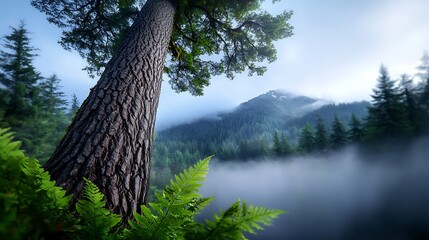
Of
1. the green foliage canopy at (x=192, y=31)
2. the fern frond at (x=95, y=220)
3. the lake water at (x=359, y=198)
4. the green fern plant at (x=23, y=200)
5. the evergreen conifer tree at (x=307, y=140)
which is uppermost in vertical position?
the green foliage canopy at (x=192, y=31)

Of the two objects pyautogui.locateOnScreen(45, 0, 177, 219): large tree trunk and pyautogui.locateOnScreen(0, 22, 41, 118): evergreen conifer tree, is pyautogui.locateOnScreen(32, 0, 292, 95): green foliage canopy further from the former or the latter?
pyautogui.locateOnScreen(0, 22, 41, 118): evergreen conifer tree

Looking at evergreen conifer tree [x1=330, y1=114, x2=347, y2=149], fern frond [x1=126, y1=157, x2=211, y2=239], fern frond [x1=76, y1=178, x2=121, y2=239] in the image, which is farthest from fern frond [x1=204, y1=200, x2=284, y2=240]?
evergreen conifer tree [x1=330, y1=114, x2=347, y2=149]

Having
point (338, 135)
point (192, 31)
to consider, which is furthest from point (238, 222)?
point (338, 135)

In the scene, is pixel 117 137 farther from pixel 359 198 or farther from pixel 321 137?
pixel 359 198

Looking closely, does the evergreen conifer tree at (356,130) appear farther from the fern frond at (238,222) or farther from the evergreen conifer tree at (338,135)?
the fern frond at (238,222)

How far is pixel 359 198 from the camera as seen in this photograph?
6316 centimetres

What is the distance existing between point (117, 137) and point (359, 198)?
3031 inches

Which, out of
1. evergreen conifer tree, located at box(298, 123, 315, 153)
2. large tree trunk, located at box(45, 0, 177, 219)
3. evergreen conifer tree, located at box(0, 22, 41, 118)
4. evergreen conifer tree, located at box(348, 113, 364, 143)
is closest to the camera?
large tree trunk, located at box(45, 0, 177, 219)

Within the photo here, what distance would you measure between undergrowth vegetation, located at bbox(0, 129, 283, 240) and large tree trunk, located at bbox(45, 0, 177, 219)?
0.60 metres

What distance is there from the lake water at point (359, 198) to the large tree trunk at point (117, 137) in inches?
878

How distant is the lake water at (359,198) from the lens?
42156 millimetres

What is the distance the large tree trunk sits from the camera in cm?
141

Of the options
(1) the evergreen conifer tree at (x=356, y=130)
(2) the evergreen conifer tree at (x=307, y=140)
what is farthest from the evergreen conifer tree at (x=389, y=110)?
(2) the evergreen conifer tree at (x=307, y=140)

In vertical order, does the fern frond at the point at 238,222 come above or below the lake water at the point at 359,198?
above
